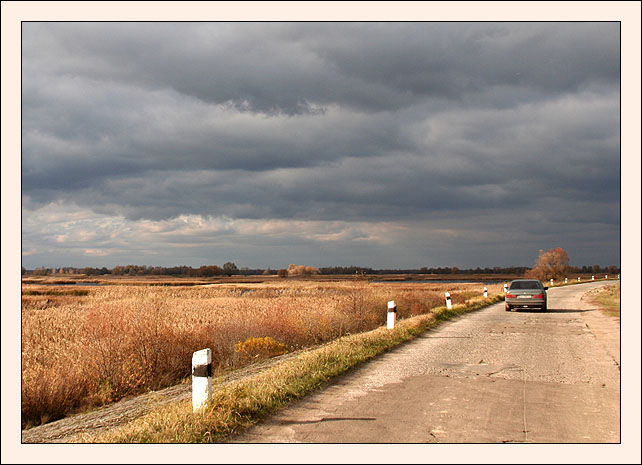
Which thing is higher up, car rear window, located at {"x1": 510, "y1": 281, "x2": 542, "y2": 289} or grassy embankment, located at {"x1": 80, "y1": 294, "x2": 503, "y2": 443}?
car rear window, located at {"x1": 510, "y1": 281, "x2": 542, "y2": 289}

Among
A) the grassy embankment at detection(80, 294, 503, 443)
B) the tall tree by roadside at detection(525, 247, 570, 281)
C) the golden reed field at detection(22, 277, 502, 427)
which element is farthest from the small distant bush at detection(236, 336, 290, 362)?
the tall tree by roadside at detection(525, 247, 570, 281)

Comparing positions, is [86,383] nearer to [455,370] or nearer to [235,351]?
[235,351]

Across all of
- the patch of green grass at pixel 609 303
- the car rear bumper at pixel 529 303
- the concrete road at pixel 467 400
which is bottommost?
the patch of green grass at pixel 609 303

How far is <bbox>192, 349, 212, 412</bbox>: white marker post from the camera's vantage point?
20.5 ft

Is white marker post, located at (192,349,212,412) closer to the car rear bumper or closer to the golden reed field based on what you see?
the golden reed field

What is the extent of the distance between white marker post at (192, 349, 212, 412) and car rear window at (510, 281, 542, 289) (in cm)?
2153

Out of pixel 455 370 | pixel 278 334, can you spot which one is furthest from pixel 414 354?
pixel 278 334

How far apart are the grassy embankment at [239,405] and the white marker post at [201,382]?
0.11 m

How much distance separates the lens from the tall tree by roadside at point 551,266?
94.6 metres

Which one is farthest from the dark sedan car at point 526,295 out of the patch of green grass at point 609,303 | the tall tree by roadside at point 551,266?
the tall tree by roadside at point 551,266

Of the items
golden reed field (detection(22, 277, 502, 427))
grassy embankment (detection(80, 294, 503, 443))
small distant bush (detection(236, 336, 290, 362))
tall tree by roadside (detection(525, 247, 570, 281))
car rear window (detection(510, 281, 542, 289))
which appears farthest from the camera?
tall tree by roadside (detection(525, 247, 570, 281))

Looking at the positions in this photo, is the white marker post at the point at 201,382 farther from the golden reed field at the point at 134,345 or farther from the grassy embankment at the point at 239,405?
the golden reed field at the point at 134,345

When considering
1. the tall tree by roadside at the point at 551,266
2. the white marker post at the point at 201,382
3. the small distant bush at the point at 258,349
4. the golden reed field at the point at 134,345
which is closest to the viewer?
the white marker post at the point at 201,382

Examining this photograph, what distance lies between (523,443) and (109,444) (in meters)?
4.39
